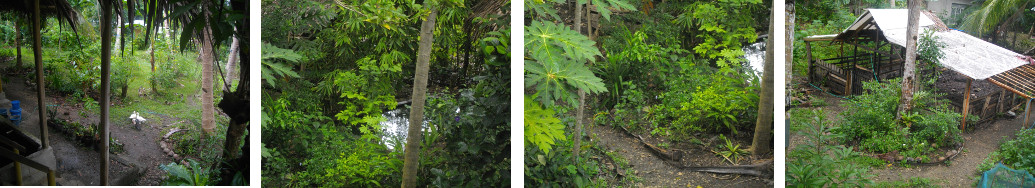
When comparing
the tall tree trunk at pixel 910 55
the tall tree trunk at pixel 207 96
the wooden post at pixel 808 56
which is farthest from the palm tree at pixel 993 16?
the tall tree trunk at pixel 207 96

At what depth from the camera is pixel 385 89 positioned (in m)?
2.78

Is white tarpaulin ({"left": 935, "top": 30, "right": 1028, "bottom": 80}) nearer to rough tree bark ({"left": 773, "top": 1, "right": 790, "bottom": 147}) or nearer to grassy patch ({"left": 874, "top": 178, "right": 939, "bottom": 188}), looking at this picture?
grassy patch ({"left": 874, "top": 178, "right": 939, "bottom": 188})

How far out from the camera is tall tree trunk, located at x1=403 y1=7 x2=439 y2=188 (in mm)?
2742

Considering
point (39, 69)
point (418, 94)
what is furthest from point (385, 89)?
point (39, 69)

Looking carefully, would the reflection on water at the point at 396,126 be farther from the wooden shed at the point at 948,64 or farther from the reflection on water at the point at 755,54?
the wooden shed at the point at 948,64

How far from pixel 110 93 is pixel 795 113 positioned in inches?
123

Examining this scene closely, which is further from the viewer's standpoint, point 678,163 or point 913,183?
point 913,183

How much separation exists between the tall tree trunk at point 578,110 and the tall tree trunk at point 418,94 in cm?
56

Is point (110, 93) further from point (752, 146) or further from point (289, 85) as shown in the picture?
point (752, 146)

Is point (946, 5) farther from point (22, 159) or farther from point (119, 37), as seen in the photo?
point (22, 159)

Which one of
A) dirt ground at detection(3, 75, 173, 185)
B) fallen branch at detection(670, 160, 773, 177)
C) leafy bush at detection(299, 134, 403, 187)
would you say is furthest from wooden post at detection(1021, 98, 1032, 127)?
dirt ground at detection(3, 75, 173, 185)

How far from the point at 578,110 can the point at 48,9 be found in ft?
7.62

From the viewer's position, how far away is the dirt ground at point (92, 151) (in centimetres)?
290

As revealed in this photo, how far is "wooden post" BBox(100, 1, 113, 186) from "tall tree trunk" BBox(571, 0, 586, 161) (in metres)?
1.98
